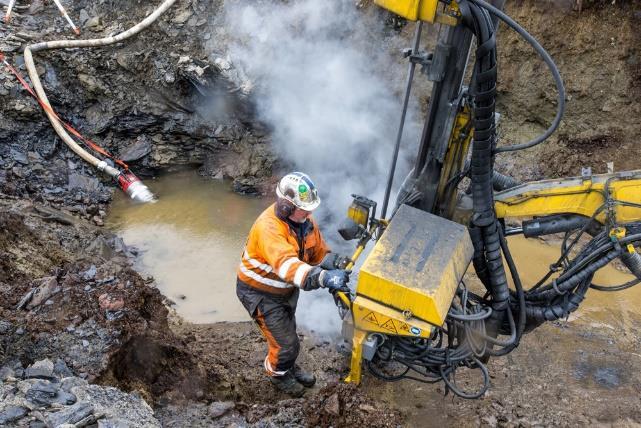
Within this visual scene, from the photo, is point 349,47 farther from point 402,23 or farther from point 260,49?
point 260,49

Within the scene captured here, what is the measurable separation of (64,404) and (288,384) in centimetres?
196

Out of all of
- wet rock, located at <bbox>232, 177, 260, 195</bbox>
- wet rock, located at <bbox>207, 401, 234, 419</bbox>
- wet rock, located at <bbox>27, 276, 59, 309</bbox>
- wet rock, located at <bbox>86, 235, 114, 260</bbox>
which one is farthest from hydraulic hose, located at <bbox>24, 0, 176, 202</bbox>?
wet rock, located at <bbox>207, 401, 234, 419</bbox>

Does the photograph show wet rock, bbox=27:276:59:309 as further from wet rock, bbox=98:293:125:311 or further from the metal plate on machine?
the metal plate on machine

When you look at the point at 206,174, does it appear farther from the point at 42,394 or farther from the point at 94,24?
the point at 42,394

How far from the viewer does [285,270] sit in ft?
11.9

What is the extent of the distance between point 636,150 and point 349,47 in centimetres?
432

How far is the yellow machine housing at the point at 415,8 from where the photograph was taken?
127 inches

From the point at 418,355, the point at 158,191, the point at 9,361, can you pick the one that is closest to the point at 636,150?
the point at 418,355

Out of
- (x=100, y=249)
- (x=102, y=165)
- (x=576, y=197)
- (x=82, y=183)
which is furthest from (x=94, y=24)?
(x=576, y=197)

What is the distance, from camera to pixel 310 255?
14.1ft

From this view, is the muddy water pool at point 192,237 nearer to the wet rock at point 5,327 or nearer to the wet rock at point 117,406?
the wet rock at point 5,327

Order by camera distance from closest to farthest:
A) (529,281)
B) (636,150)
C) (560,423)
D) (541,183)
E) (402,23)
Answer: (541,183) → (560,423) → (529,281) → (636,150) → (402,23)

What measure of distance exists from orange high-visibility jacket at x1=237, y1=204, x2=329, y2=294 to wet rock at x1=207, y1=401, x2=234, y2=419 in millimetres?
870

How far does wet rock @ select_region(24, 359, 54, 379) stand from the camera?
10.6 feet
